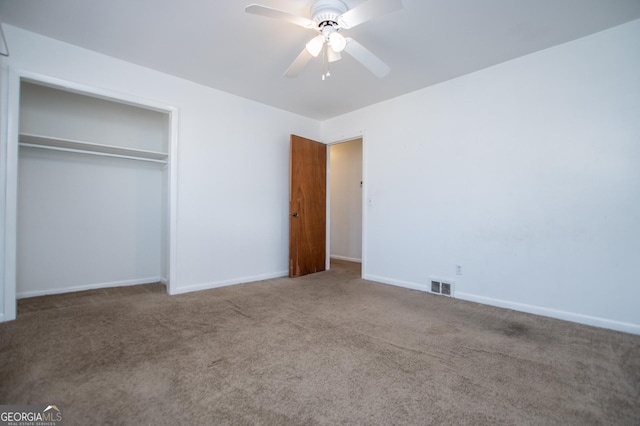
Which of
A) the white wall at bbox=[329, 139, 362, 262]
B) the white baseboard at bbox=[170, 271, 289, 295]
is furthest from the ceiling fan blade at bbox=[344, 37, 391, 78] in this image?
the white wall at bbox=[329, 139, 362, 262]

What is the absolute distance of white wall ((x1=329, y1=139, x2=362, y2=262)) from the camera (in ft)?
19.1

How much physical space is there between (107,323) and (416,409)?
8.15 feet

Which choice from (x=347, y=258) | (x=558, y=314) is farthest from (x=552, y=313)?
(x=347, y=258)

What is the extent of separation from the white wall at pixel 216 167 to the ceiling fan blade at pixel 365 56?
2.09 metres

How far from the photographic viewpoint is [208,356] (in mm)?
1875

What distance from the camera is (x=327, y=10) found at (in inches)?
78.4

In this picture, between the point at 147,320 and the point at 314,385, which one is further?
the point at 147,320

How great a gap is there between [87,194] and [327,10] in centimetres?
345

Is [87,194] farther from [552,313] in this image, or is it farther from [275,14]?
[552,313]

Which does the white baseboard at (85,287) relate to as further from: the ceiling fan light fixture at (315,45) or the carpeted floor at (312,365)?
the ceiling fan light fixture at (315,45)

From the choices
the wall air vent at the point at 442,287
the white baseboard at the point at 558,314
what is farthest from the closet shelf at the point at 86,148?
the white baseboard at the point at 558,314

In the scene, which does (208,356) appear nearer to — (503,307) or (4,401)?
(4,401)

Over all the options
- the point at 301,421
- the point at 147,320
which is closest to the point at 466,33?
the point at 301,421

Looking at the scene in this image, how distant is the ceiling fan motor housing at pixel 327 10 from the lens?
1.99 meters
